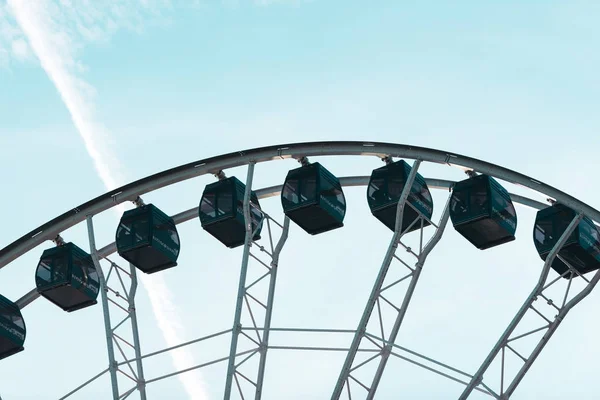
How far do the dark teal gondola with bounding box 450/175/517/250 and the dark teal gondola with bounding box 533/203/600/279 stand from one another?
3.63ft

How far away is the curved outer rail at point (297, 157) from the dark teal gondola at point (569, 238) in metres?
0.82

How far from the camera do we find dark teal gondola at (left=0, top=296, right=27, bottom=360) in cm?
4944

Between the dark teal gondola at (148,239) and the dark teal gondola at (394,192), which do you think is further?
the dark teal gondola at (148,239)

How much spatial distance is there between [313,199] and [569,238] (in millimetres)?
8093

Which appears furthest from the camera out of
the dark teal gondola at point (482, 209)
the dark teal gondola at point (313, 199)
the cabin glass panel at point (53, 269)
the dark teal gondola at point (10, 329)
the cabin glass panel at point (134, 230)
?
the dark teal gondola at point (10, 329)

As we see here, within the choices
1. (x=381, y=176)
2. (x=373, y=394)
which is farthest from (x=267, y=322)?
(x=381, y=176)

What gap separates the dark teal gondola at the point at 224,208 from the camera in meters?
47.1

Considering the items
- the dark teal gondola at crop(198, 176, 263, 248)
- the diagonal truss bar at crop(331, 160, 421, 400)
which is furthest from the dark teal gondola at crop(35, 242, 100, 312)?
the diagonal truss bar at crop(331, 160, 421, 400)

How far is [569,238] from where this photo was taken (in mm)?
47188

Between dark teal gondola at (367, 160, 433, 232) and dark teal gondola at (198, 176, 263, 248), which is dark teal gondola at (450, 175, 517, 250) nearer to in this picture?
dark teal gondola at (367, 160, 433, 232)

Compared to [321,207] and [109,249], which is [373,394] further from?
[109,249]

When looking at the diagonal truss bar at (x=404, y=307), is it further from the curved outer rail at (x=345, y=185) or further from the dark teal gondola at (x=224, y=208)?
the dark teal gondola at (x=224, y=208)

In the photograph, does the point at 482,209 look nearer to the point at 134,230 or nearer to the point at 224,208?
the point at 224,208

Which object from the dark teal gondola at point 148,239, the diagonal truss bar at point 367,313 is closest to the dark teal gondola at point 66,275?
the dark teal gondola at point 148,239
